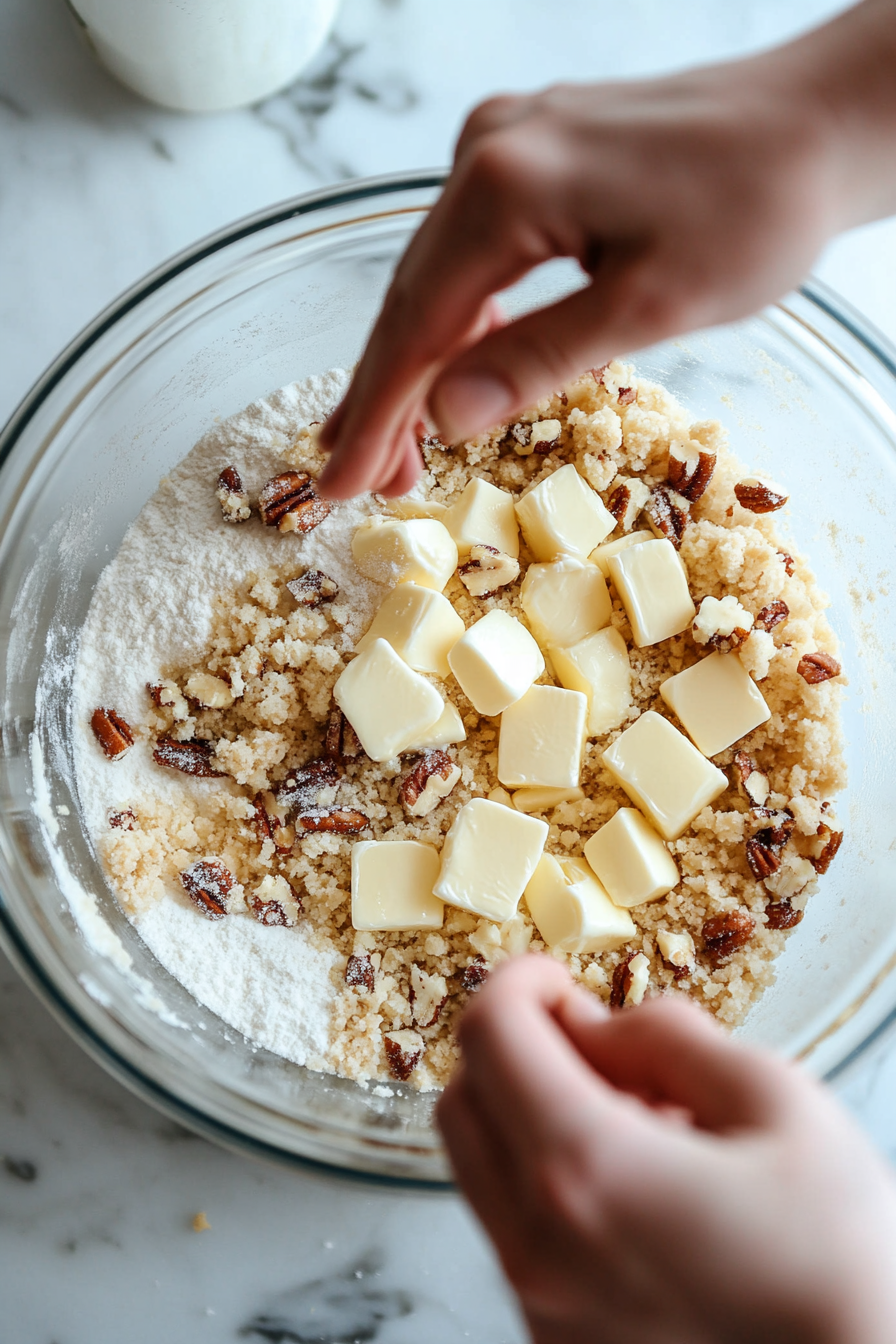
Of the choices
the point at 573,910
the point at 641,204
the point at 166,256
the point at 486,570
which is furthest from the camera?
the point at 166,256

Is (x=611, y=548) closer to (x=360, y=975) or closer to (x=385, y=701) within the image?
(x=385, y=701)

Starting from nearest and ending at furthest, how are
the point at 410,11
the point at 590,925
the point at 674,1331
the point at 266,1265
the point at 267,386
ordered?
the point at 674,1331 → the point at 590,925 → the point at 266,1265 → the point at 267,386 → the point at 410,11

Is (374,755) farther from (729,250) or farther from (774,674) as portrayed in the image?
(729,250)

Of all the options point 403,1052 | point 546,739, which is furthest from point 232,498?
point 403,1052

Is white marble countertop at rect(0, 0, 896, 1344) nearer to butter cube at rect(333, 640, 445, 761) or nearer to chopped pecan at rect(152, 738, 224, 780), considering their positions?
chopped pecan at rect(152, 738, 224, 780)

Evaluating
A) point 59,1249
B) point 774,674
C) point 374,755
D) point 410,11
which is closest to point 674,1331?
point 374,755

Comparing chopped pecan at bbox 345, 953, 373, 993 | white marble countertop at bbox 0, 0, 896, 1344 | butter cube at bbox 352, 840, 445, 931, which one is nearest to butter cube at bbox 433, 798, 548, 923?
butter cube at bbox 352, 840, 445, 931
